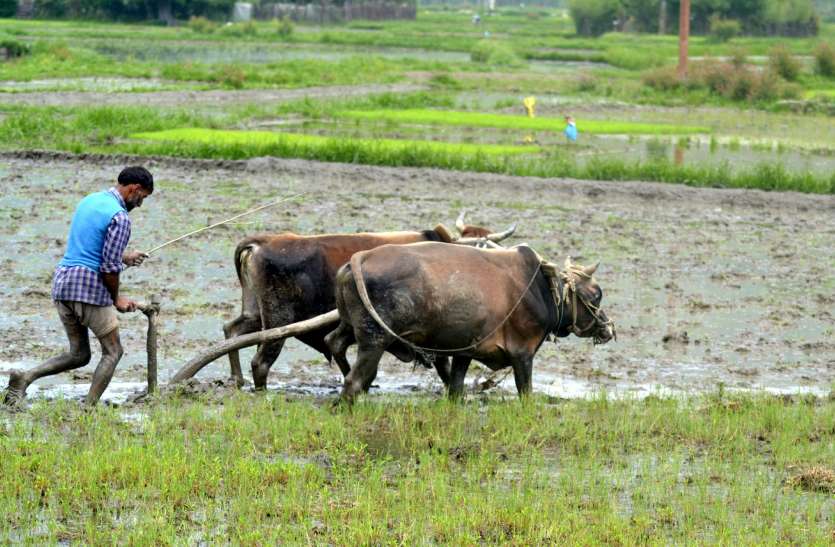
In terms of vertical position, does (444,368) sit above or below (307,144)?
below

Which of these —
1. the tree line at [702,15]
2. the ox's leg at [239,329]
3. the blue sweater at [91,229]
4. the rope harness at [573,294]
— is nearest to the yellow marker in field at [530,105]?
the rope harness at [573,294]

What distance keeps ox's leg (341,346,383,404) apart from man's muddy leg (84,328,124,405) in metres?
Result: 1.50

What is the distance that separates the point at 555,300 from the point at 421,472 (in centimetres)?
234

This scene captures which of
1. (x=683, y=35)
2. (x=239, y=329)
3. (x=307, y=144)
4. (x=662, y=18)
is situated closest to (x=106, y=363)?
(x=239, y=329)

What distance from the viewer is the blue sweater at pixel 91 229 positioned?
26.1 ft

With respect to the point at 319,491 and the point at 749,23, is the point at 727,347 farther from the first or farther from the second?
the point at 749,23

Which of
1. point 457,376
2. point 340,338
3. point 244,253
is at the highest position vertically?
point 244,253

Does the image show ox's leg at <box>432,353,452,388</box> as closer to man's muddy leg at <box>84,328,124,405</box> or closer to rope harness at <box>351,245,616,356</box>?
rope harness at <box>351,245,616,356</box>

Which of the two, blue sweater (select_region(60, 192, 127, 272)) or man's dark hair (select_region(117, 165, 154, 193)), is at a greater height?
man's dark hair (select_region(117, 165, 154, 193))

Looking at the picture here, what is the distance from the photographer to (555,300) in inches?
358

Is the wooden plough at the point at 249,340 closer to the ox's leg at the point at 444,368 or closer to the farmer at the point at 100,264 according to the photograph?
the farmer at the point at 100,264

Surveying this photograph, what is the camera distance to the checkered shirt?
793 centimetres

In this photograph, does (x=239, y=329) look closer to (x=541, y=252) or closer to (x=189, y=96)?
(x=541, y=252)

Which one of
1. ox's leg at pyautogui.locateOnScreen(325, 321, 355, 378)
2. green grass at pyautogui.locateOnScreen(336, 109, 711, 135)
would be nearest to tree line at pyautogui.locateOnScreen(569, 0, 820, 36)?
green grass at pyautogui.locateOnScreen(336, 109, 711, 135)
